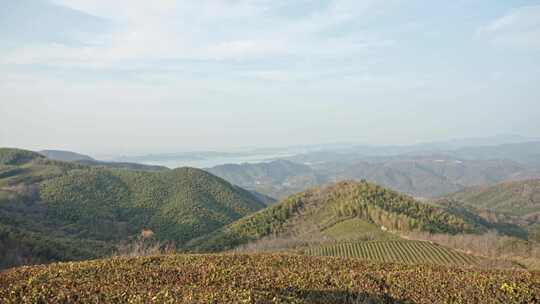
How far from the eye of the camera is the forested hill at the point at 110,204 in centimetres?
8069

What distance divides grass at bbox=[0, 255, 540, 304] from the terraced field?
1444 inches

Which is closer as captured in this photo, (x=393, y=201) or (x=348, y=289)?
(x=348, y=289)

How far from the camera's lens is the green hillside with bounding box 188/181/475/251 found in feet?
245

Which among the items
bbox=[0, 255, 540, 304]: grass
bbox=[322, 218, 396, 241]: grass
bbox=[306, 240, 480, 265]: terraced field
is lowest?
bbox=[322, 218, 396, 241]: grass

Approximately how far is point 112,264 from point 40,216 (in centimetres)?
8722

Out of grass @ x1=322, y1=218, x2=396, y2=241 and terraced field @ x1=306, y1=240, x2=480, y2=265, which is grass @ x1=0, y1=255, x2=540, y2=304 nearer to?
terraced field @ x1=306, y1=240, x2=480, y2=265

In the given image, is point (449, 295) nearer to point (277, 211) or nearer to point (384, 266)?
point (384, 266)

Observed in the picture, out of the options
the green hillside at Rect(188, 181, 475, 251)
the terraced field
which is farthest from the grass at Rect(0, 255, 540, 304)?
the green hillside at Rect(188, 181, 475, 251)

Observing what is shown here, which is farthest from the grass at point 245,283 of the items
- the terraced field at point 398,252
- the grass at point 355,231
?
the grass at point 355,231

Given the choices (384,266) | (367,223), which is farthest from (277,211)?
(384,266)

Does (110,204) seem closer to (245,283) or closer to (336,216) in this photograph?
(336,216)

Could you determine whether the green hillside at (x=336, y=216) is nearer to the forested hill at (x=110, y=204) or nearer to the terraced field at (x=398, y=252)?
the terraced field at (x=398, y=252)

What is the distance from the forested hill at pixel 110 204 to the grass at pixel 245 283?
45.1 m

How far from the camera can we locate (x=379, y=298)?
34.2 feet
